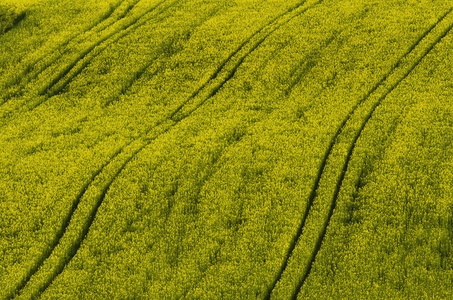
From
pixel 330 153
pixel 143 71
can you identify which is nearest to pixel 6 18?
pixel 143 71

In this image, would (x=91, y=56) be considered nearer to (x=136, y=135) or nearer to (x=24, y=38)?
(x=24, y=38)

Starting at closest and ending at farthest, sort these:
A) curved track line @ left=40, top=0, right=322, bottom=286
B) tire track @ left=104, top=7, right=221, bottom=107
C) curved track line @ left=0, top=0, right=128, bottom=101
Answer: curved track line @ left=40, top=0, right=322, bottom=286 < tire track @ left=104, top=7, right=221, bottom=107 < curved track line @ left=0, top=0, right=128, bottom=101

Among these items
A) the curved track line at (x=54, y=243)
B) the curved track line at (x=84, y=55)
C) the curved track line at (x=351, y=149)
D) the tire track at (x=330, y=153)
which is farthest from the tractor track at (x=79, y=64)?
the curved track line at (x=351, y=149)

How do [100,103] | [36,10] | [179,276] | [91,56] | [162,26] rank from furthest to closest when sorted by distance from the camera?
[36,10], [162,26], [91,56], [100,103], [179,276]

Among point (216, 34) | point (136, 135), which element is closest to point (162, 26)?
point (216, 34)

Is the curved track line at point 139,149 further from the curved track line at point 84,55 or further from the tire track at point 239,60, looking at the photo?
the curved track line at point 84,55

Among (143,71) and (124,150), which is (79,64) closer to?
(143,71)

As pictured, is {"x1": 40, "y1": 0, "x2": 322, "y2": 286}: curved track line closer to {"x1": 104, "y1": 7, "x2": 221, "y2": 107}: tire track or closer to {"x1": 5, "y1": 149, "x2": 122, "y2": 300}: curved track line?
{"x1": 5, "y1": 149, "x2": 122, "y2": 300}: curved track line

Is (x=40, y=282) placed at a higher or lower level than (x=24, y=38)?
lower

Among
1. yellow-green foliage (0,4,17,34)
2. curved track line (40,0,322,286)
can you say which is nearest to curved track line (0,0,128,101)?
yellow-green foliage (0,4,17,34)
